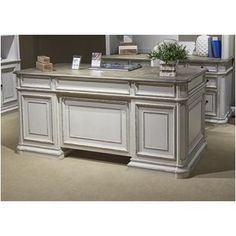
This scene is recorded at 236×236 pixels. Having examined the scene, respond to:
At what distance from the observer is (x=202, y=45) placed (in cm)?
506

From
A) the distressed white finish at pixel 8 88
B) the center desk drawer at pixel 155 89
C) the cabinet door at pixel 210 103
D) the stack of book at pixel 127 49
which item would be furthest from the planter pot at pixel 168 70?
the distressed white finish at pixel 8 88

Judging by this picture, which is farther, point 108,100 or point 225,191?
point 108,100

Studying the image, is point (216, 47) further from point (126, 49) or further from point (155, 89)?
point (155, 89)

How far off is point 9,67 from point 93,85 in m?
2.59

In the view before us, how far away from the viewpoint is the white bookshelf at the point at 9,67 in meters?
5.64

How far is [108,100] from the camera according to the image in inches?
137

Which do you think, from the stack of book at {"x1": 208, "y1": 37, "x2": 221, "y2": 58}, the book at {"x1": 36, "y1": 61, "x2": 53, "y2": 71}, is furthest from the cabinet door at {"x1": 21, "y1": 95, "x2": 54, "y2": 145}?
the stack of book at {"x1": 208, "y1": 37, "x2": 221, "y2": 58}

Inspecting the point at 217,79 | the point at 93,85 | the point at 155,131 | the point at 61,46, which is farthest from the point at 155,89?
the point at 61,46

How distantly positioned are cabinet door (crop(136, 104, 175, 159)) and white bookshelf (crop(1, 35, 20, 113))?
2.76 metres

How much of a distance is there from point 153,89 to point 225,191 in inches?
35.5

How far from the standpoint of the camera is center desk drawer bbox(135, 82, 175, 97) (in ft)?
10.4
